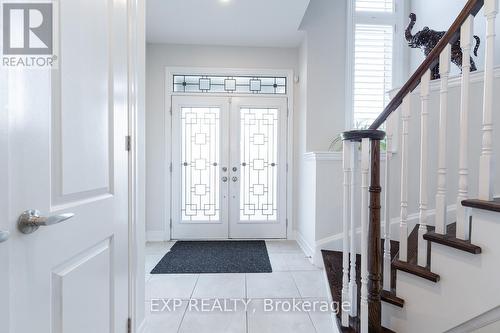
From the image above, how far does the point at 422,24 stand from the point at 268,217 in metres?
3.25

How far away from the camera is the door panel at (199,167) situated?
377 cm

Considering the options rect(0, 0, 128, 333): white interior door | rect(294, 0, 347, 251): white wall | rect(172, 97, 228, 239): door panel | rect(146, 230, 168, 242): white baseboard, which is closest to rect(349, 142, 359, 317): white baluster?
rect(0, 0, 128, 333): white interior door

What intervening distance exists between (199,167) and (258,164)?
34.0 inches

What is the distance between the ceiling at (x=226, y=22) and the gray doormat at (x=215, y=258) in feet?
9.27

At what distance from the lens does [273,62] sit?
12.5 ft

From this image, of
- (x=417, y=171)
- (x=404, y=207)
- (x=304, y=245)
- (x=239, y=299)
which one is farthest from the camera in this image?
(x=304, y=245)

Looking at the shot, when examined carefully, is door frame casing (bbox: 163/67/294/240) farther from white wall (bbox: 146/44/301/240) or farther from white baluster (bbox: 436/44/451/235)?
white baluster (bbox: 436/44/451/235)

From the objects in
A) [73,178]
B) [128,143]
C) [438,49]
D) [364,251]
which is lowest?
[364,251]

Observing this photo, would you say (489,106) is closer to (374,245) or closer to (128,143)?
(374,245)

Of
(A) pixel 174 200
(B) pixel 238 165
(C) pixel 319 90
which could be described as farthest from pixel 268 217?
(C) pixel 319 90

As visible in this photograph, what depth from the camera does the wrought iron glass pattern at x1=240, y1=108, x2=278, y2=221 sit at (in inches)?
150

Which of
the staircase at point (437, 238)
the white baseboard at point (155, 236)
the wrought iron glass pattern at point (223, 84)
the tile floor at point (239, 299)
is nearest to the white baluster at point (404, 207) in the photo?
the staircase at point (437, 238)

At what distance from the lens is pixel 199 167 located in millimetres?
3809

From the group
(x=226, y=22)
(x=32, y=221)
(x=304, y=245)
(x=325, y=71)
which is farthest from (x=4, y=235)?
(x=325, y=71)
